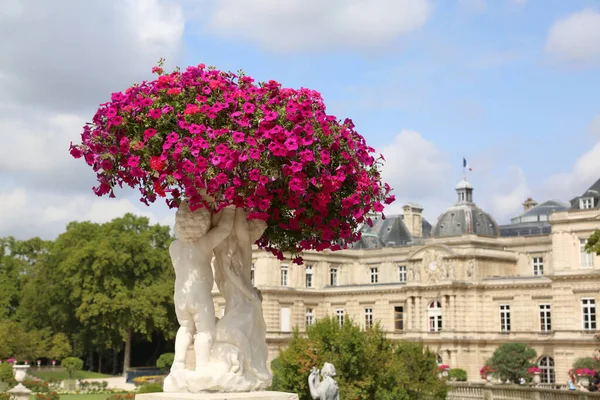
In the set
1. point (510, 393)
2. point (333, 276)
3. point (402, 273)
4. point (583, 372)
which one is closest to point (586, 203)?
point (583, 372)

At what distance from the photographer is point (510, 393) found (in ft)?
113

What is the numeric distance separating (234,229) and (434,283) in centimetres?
4615

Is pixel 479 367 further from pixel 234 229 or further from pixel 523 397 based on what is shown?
pixel 234 229

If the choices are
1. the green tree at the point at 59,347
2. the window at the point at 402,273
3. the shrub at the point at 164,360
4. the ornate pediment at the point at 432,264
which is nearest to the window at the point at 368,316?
the window at the point at 402,273

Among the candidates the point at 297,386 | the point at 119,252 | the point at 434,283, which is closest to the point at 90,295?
the point at 119,252

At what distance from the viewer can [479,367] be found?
168 feet

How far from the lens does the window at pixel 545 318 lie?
49.8 metres

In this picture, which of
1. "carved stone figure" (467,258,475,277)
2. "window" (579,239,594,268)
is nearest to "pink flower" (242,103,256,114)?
"window" (579,239,594,268)

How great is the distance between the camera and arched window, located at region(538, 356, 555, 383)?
4780 cm

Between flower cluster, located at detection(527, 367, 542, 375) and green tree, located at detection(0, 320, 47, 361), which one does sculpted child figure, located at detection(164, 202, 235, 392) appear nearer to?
flower cluster, located at detection(527, 367, 542, 375)

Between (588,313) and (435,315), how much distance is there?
382 inches

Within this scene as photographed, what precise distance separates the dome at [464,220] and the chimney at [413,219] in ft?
23.4

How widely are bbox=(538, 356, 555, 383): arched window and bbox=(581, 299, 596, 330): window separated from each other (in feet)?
10.3

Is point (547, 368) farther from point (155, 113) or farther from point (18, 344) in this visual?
point (155, 113)
